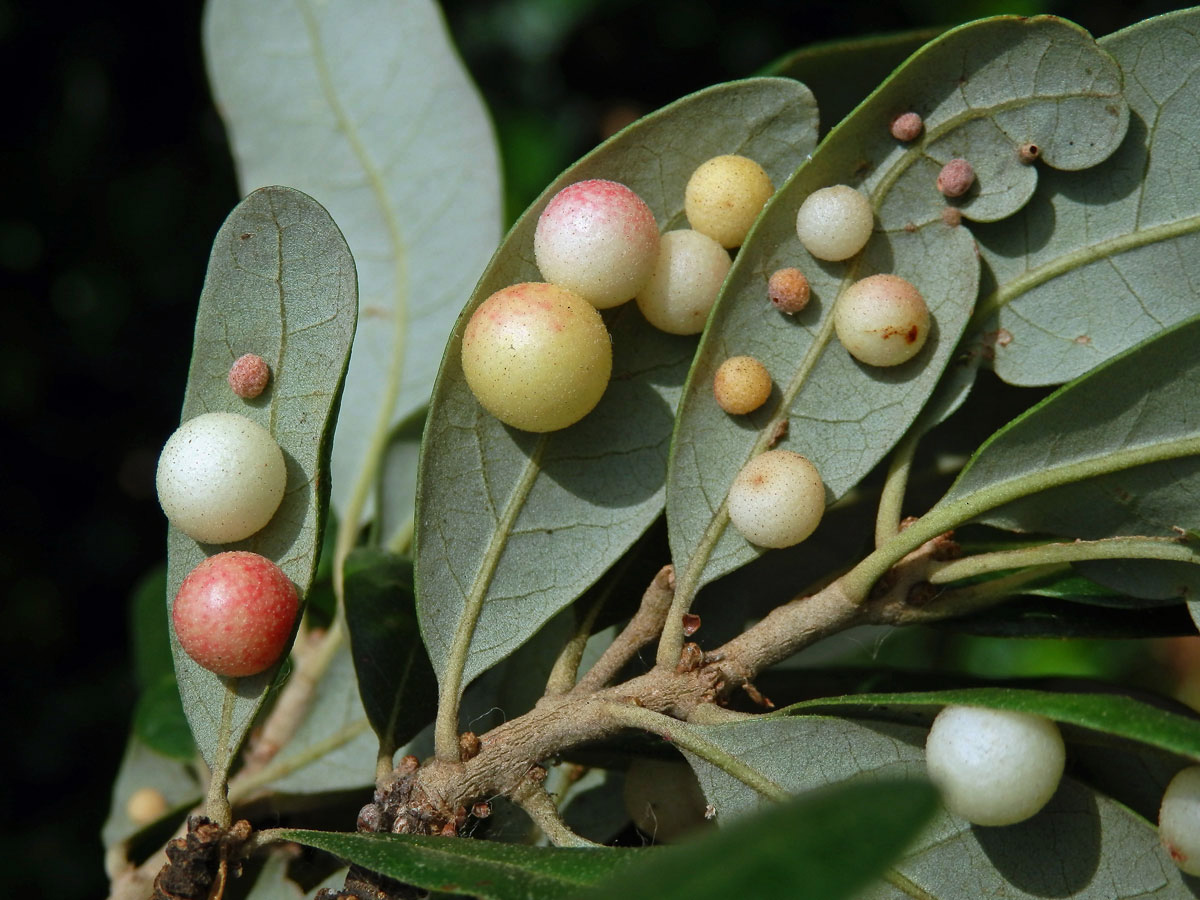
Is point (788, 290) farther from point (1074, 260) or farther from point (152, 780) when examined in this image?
point (152, 780)

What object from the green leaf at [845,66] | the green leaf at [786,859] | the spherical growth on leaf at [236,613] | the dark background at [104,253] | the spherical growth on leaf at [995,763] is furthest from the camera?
the dark background at [104,253]

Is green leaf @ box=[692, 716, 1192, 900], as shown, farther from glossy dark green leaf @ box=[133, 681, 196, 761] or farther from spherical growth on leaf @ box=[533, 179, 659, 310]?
glossy dark green leaf @ box=[133, 681, 196, 761]

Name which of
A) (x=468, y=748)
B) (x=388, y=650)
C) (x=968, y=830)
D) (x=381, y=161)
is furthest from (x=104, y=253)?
(x=968, y=830)

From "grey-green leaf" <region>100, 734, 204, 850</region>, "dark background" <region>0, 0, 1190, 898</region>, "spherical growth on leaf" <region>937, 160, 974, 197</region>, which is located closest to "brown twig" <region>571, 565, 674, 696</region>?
"spherical growth on leaf" <region>937, 160, 974, 197</region>

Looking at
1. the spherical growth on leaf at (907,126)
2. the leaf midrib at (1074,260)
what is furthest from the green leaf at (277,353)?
the leaf midrib at (1074,260)

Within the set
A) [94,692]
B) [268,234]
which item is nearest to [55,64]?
[94,692]

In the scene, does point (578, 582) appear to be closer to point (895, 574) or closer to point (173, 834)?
point (895, 574)

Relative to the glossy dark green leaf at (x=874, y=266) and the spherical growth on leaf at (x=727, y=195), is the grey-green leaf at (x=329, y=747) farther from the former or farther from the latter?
the spherical growth on leaf at (x=727, y=195)
